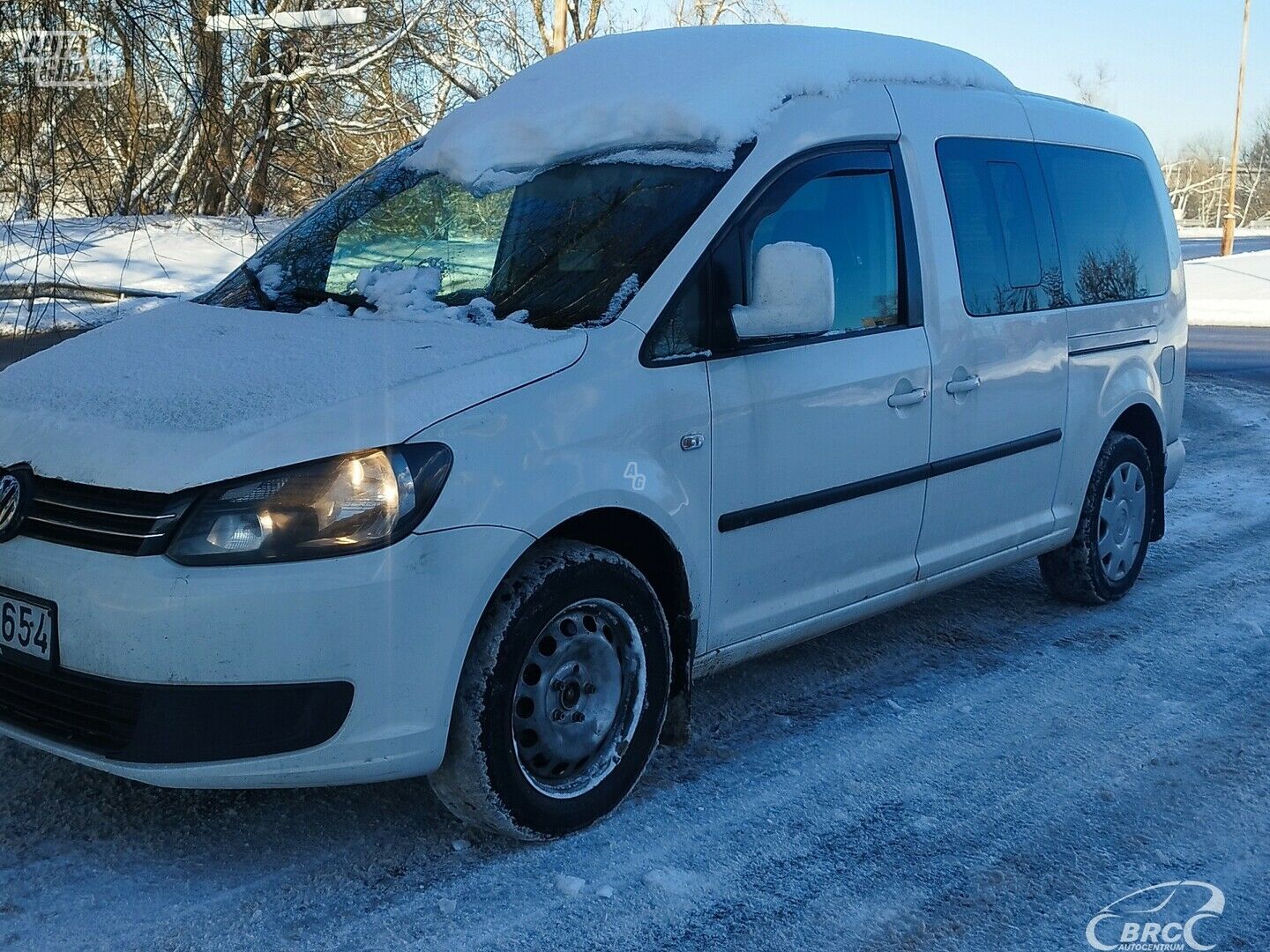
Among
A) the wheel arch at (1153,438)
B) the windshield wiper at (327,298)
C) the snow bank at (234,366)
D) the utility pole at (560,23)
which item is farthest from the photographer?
the utility pole at (560,23)

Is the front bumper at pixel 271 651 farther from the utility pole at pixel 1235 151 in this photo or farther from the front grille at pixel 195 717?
the utility pole at pixel 1235 151

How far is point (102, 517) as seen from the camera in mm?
2867

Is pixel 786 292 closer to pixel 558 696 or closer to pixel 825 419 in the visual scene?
pixel 825 419

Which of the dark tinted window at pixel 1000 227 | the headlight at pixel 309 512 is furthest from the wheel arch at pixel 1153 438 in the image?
the headlight at pixel 309 512

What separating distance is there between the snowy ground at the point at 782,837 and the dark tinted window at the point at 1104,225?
5.02 feet

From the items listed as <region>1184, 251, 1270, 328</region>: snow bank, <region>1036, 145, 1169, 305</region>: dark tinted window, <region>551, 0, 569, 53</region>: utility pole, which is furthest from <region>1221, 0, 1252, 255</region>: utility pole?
<region>1036, 145, 1169, 305</region>: dark tinted window

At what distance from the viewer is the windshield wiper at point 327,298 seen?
12.6 ft

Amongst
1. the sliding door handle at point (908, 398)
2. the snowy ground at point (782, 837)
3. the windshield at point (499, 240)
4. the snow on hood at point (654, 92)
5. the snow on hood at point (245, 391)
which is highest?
the snow on hood at point (654, 92)

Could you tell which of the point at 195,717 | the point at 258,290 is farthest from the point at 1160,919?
the point at 258,290

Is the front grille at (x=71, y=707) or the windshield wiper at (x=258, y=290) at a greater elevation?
the windshield wiper at (x=258, y=290)

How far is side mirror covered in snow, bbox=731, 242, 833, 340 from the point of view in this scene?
11.6ft

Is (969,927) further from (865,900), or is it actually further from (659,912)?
(659,912)

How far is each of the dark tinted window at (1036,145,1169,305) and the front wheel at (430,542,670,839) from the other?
8.33 ft

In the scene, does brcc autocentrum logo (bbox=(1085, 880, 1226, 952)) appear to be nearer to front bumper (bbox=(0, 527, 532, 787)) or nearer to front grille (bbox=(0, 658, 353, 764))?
front bumper (bbox=(0, 527, 532, 787))
